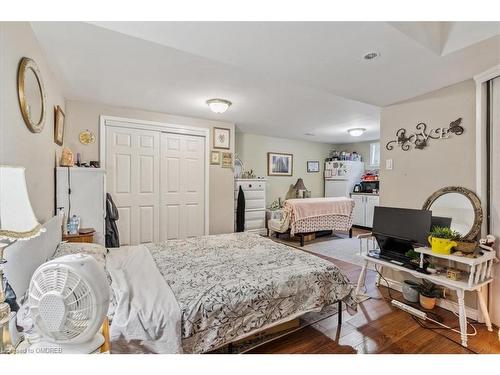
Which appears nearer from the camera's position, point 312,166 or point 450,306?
point 450,306

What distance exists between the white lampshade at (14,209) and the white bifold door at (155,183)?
297 centimetres

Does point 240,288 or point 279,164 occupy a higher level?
point 279,164

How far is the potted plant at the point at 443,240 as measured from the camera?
6.51 ft

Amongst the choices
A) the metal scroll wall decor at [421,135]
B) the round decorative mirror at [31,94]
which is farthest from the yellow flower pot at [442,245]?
the round decorative mirror at [31,94]

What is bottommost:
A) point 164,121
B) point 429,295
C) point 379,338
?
point 379,338

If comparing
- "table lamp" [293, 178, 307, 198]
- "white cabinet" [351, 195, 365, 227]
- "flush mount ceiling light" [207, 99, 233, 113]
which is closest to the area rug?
"white cabinet" [351, 195, 365, 227]

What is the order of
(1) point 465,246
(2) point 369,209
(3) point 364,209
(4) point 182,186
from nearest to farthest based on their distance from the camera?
(1) point 465,246 < (4) point 182,186 < (2) point 369,209 < (3) point 364,209

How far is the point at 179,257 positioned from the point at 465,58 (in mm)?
2767

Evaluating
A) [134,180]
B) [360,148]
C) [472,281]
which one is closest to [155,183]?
[134,180]

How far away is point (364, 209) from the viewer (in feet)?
20.4

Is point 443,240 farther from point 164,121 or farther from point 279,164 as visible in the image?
point 279,164

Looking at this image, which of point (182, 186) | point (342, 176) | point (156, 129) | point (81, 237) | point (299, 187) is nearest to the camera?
point (81, 237)

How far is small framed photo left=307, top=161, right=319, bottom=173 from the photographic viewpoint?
6.99 meters

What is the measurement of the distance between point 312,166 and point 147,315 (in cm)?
633
